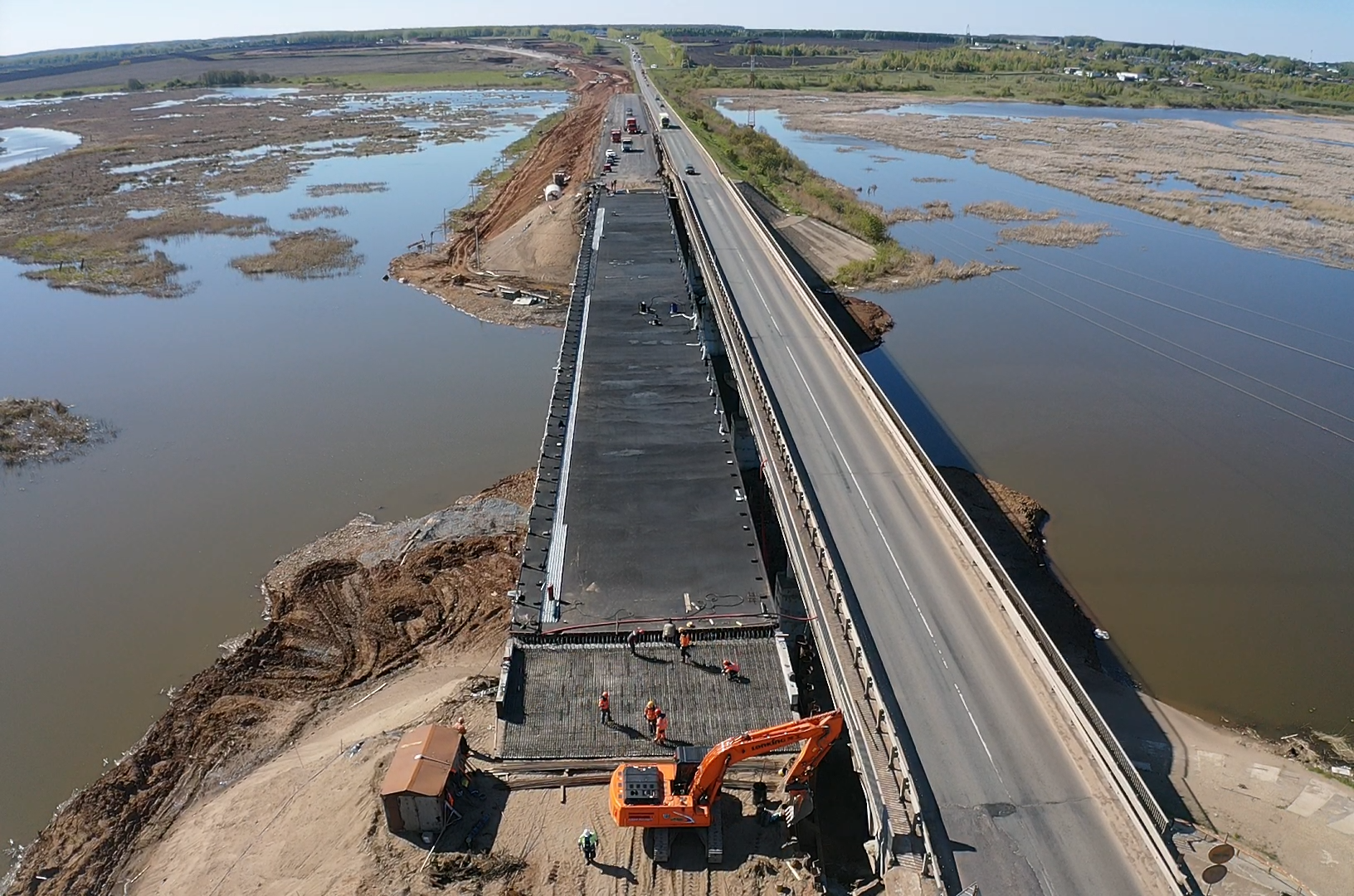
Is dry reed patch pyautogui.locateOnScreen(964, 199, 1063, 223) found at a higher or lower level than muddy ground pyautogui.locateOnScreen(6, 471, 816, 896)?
higher

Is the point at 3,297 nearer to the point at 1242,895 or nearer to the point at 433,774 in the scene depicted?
the point at 433,774

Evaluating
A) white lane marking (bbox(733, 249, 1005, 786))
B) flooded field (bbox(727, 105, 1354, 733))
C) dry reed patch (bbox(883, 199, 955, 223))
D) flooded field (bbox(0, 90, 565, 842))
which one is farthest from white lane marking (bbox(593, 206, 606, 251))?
dry reed patch (bbox(883, 199, 955, 223))

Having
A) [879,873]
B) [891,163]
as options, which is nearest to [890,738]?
[879,873]

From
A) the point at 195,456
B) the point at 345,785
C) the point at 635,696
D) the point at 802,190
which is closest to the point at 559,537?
the point at 635,696

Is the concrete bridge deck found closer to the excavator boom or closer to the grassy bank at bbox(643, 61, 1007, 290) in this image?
the excavator boom

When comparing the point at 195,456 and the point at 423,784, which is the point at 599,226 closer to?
the point at 195,456

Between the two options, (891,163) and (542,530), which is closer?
(542,530)
